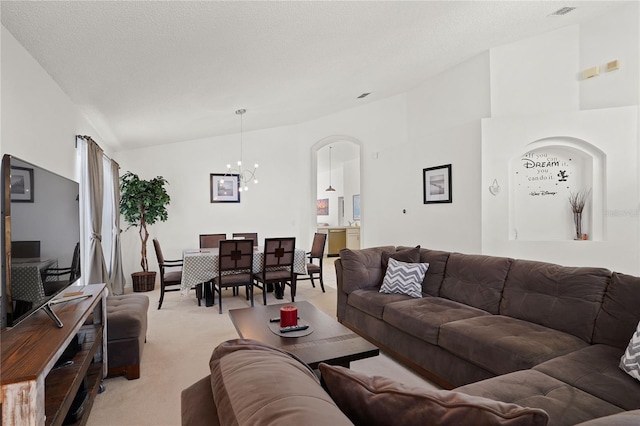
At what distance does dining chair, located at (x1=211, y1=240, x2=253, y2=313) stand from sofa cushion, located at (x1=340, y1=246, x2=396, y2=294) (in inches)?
58.7

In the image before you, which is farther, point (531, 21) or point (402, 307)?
point (531, 21)

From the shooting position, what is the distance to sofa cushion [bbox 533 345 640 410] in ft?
4.88

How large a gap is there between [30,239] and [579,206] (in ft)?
16.6

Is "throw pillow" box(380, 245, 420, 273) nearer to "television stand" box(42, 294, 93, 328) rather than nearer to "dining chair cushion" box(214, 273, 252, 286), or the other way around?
"dining chair cushion" box(214, 273, 252, 286)

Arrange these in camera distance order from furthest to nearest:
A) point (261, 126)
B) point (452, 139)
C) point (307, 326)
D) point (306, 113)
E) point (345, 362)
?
point (261, 126) → point (306, 113) → point (452, 139) → point (307, 326) → point (345, 362)

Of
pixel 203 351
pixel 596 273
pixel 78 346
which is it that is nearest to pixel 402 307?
pixel 596 273

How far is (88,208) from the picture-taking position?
3992 millimetres

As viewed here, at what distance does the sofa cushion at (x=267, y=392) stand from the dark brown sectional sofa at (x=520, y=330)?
670mm

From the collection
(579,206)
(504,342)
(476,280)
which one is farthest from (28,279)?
(579,206)

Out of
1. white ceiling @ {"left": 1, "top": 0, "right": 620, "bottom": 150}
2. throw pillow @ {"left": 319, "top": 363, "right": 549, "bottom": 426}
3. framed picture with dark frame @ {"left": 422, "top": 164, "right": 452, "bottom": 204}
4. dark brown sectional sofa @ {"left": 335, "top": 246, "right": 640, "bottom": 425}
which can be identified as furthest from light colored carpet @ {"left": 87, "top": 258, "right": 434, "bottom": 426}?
white ceiling @ {"left": 1, "top": 0, "right": 620, "bottom": 150}

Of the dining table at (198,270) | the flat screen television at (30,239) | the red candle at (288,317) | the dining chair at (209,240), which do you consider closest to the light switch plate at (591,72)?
the red candle at (288,317)

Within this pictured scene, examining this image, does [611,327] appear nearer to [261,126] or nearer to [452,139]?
[452,139]

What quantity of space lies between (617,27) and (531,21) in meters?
1.03

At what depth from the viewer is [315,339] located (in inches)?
85.7
